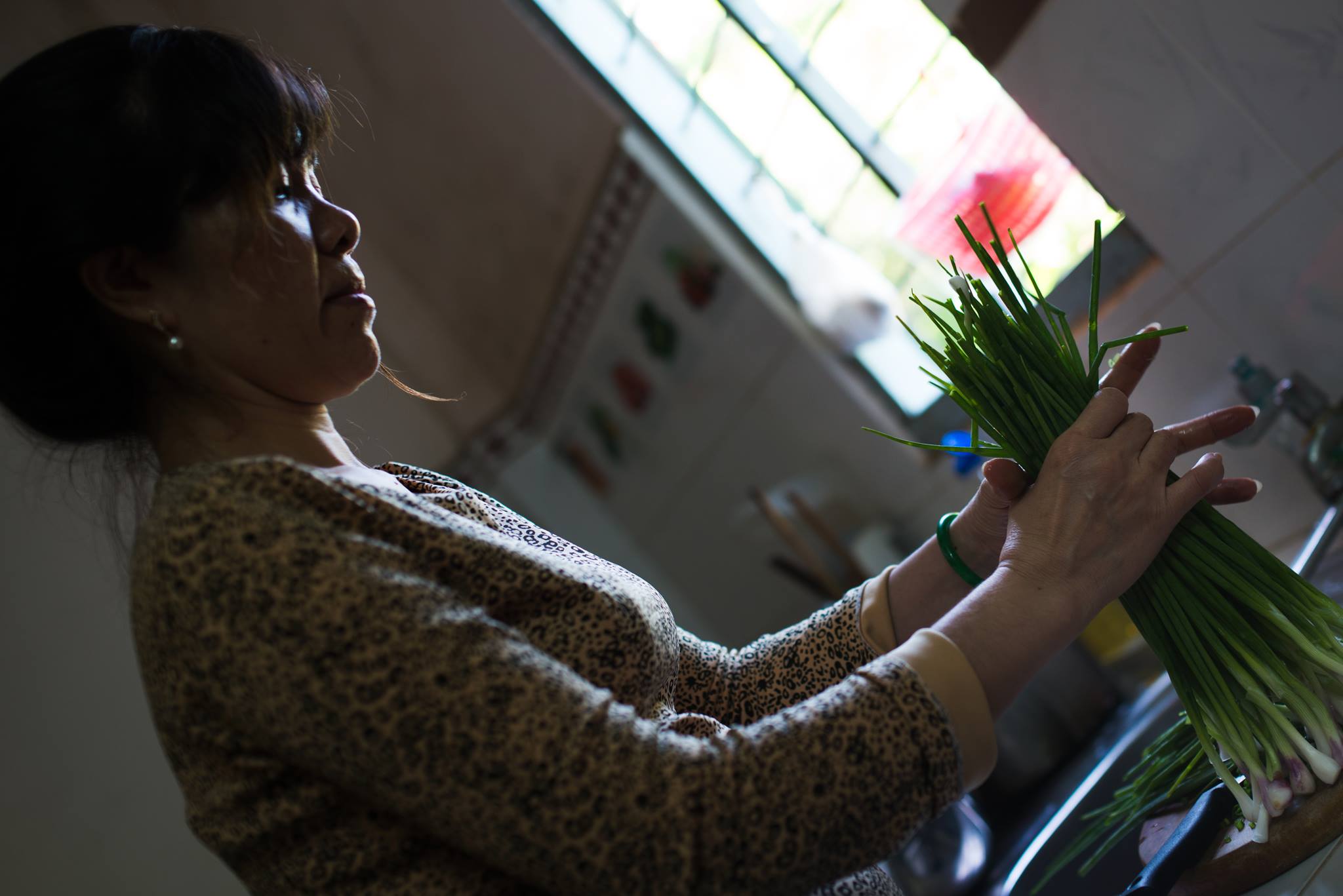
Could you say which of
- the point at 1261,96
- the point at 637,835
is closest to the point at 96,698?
the point at 637,835

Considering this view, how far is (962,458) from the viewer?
1552 millimetres

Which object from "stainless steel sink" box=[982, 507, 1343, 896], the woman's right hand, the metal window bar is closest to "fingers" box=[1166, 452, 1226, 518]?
the woman's right hand

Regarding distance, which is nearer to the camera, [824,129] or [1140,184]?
[1140,184]

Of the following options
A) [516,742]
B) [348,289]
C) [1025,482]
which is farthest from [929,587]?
[348,289]

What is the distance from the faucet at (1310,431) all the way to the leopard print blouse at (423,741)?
0.68 meters

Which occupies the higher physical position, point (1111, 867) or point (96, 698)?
point (1111, 867)

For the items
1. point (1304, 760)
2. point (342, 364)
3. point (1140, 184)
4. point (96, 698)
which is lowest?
point (96, 698)

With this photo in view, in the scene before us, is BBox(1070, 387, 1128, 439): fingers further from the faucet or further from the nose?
the nose

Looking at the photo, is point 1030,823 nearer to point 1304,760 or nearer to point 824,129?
point 1304,760

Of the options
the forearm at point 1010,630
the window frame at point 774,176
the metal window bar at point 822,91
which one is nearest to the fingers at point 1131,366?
the forearm at point 1010,630

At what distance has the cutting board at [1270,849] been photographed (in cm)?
58

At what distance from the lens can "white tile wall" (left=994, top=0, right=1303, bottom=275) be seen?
106 centimetres

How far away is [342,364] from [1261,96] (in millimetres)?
1028

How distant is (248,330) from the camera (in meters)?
0.68
